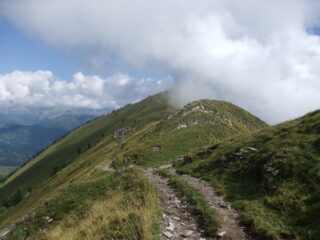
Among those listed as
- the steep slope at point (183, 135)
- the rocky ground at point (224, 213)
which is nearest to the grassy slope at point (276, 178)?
the rocky ground at point (224, 213)

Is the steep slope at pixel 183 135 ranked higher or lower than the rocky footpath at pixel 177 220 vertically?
higher

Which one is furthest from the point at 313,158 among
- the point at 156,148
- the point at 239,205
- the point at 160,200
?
the point at 156,148

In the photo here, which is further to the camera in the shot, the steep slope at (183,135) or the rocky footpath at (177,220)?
the steep slope at (183,135)

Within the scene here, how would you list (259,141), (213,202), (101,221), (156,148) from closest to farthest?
(101,221) → (213,202) → (259,141) → (156,148)

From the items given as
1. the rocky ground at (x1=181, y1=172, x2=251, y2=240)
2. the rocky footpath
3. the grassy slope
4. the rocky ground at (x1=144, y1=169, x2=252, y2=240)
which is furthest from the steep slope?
the rocky footpath

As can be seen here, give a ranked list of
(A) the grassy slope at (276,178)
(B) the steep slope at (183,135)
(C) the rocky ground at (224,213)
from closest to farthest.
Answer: (A) the grassy slope at (276,178), (C) the rocky ground at (224,213), (B) the steep slope at (183,135)

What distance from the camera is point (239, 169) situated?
24.7 meters

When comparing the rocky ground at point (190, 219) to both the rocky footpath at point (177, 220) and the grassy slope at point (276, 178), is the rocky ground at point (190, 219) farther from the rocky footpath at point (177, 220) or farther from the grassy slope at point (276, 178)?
the grassy slope at point (276, 178)

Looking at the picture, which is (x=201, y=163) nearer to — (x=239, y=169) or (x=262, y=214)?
(x=239, y=169)

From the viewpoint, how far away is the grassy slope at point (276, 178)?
44.4ft

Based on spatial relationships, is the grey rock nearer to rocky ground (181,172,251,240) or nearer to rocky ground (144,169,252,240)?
rocky ground (144,169,252,240)

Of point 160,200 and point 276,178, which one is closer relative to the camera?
point 276,178

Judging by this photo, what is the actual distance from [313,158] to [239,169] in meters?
6.69

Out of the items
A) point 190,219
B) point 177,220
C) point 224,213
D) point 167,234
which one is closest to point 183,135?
point 224,213
